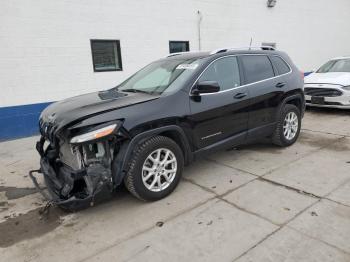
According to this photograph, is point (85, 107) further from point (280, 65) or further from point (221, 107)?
point (280, 65)

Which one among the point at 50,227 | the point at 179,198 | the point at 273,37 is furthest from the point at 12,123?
the point at 273,37

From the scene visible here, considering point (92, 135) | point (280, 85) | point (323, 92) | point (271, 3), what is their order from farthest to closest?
1. point (271, 3)
2. point (323, 92)
3. point (280, 85)
4. point (92, 135)

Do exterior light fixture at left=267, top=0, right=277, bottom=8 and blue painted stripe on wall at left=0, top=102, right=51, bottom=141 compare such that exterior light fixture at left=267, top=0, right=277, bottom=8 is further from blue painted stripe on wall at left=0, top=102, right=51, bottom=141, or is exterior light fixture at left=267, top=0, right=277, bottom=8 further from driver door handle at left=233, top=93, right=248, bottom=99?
blue painted stripe on wall at left=0, top=102, right=51, bottom=141

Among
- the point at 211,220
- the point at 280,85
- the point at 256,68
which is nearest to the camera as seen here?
the point at 211,220

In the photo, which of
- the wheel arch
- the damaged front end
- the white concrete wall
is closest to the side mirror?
the wheel arch

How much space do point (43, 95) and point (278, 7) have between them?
9871 millimetres

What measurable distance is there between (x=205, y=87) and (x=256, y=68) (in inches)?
55.9

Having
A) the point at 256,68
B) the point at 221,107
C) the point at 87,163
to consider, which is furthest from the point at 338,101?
the point at 87,163

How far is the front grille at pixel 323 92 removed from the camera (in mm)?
7621

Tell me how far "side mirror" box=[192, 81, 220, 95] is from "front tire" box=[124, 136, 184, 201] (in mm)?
727

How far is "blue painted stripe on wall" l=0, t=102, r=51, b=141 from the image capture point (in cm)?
685

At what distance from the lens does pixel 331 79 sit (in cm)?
788

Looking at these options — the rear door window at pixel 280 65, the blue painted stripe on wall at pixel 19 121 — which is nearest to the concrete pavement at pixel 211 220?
the rear door window at pixel 280 65

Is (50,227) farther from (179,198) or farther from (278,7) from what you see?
(278,7)
